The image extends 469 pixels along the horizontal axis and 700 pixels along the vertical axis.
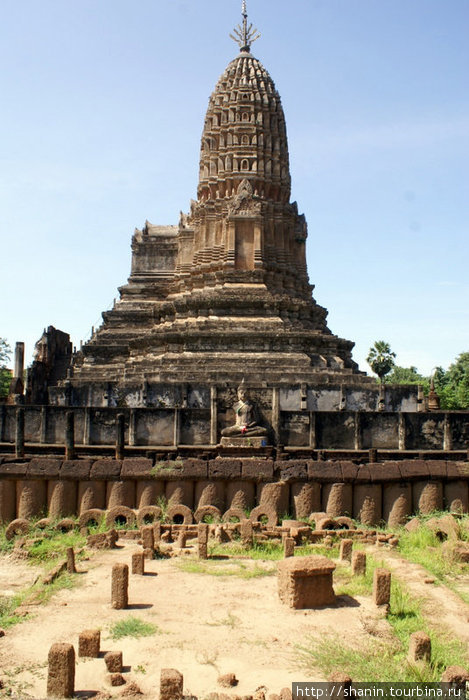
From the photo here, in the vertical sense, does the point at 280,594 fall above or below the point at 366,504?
below

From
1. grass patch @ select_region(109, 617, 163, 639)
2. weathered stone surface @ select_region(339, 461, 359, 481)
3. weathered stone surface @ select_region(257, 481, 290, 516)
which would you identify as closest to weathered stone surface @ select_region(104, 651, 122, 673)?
grass patch @ select_region(109, 617, 163, 639)

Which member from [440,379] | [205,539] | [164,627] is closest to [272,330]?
[205,539]

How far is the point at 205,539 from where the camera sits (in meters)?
12.0

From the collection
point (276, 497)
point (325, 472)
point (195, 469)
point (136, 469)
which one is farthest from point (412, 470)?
point (136, 469)

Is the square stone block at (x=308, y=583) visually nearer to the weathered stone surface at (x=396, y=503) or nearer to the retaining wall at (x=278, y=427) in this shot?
the weathered stone surface at (x=396, y=503)

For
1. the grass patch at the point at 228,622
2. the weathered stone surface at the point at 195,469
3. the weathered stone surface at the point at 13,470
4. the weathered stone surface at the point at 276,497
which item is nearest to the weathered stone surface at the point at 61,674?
the grass patch at the point at 228,622

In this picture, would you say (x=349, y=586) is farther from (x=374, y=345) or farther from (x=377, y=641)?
(x=374, y=345)

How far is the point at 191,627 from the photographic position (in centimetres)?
879

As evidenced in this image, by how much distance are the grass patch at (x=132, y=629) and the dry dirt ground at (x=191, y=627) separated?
86 millimetres

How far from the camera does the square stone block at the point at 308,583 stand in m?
9.41

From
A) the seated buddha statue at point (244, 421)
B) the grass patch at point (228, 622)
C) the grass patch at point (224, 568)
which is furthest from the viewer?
the seated buddha statue at point (244, 421)

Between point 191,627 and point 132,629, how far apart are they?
76 cm

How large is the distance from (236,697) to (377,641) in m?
2.42

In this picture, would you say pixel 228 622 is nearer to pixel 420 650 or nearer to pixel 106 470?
pixel 420 650
